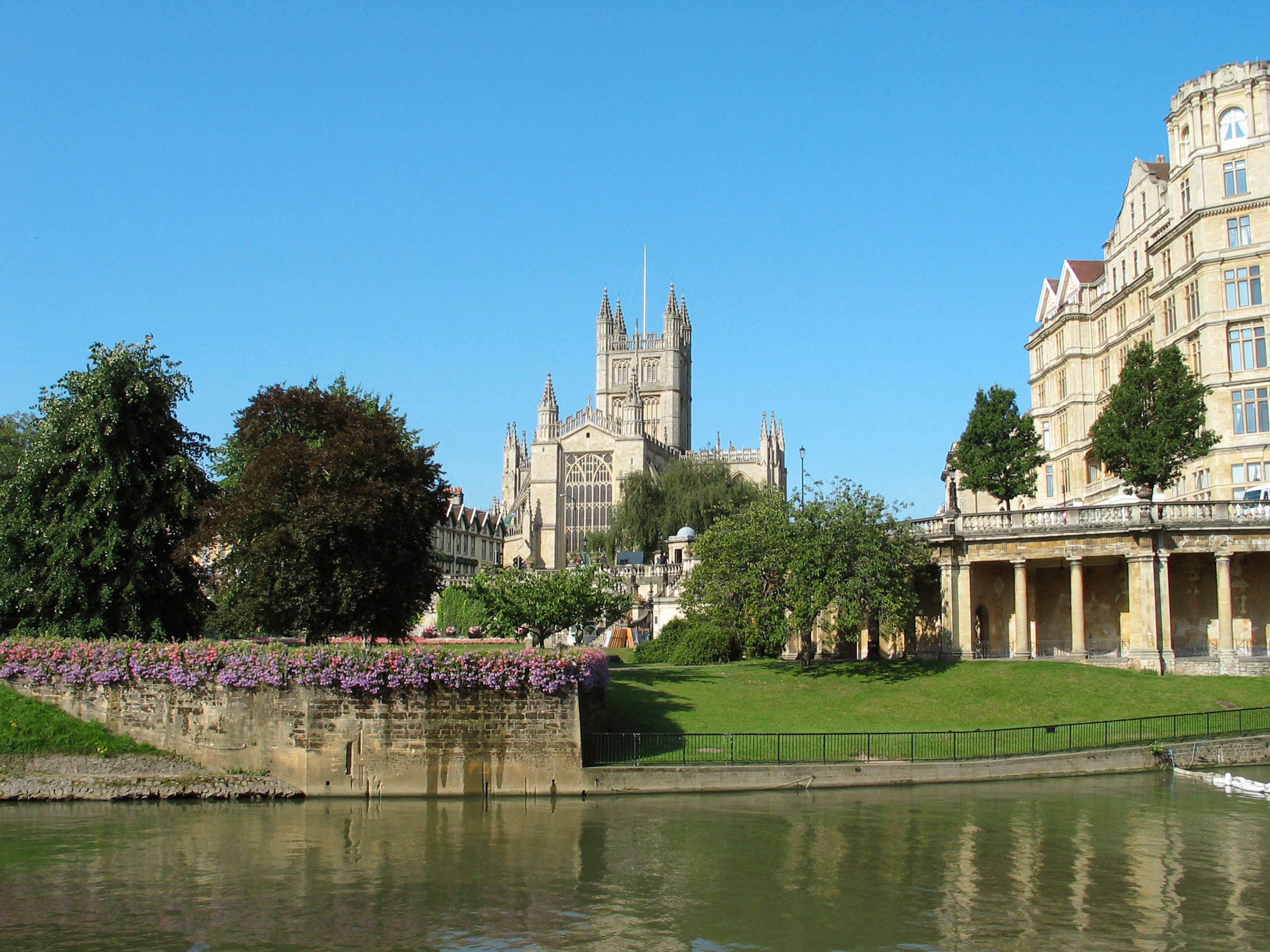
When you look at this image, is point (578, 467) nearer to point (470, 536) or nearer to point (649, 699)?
point (470, 536)

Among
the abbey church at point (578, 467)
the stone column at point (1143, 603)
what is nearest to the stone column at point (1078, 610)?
the stone column at point (1143, 603)

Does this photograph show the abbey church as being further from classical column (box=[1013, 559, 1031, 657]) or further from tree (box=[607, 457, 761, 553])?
classical column (box=[1013, 559, 1031, 657])

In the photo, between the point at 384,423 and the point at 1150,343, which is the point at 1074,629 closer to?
the point at 1150,343

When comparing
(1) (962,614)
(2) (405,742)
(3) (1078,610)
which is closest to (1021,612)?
(3) (1078,610)

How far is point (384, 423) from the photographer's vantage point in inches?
1692

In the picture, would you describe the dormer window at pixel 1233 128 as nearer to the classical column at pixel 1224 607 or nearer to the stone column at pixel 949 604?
the classical column at pixel 1224 607

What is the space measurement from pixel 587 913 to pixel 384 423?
87.2ft

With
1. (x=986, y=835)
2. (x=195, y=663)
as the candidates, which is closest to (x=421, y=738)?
(x=195, y=663)

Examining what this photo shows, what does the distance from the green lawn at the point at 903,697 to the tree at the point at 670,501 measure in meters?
49.0

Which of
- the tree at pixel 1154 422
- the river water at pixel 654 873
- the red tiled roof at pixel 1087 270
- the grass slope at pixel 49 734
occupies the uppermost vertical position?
the red tiled roof at pixel 1087 270

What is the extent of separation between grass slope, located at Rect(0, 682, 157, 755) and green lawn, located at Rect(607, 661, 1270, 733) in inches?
529

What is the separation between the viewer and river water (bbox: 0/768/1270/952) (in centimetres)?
1811

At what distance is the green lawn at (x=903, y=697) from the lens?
119 ft

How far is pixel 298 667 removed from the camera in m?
30.4
